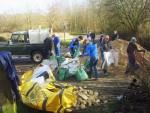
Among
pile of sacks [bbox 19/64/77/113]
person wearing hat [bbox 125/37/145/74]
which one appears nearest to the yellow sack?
pile of sacks [bbox 19/64/77/113]

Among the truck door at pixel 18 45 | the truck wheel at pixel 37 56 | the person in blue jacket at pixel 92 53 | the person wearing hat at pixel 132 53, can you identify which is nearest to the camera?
the person in blue jacket at pixel 92 53

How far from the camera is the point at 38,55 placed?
2461cm

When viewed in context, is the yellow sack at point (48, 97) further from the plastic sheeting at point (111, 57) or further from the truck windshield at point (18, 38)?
the truck windshield at point (18, 38)

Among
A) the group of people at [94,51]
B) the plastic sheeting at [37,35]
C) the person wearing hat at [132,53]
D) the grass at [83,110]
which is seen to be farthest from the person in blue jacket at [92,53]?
the plastic sheeting at [37,35]

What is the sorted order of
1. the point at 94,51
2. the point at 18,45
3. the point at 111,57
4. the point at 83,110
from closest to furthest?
the point at 83,110
the point at 94,51
the point at 111,57
the point at 18,45

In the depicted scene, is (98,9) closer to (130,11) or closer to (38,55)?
(130,11)

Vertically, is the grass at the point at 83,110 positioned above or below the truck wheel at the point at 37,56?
above

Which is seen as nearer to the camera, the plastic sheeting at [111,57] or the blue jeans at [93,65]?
the blue jeans at [93,65]

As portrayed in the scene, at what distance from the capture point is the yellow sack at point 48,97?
11.3 metres

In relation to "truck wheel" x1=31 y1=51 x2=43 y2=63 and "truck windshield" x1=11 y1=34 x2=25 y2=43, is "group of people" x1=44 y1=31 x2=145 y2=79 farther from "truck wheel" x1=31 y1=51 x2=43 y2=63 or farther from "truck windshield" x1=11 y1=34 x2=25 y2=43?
"truck windshield" x1=11 y1=34 x2=25 y2=43

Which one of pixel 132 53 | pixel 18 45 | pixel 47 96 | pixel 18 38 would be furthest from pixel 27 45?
pixel 47 96

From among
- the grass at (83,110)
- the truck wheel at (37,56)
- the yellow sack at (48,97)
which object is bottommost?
the truck wheel at (37,56)

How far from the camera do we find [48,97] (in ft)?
37.3

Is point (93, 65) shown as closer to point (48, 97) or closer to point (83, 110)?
point (83, 110)
